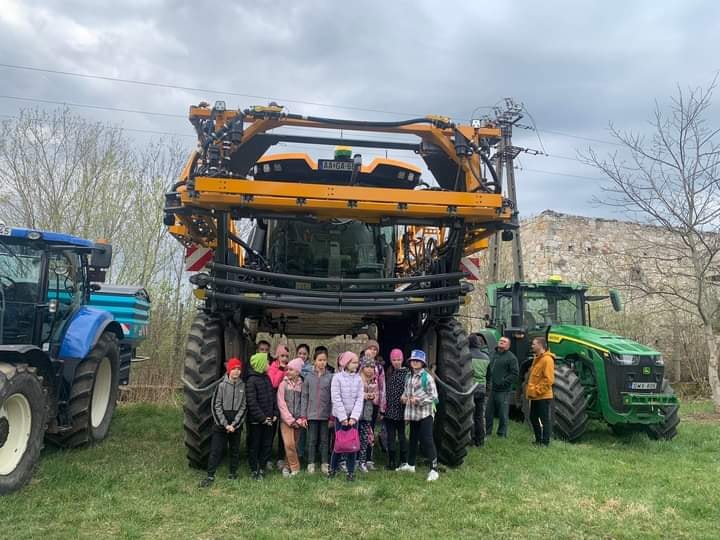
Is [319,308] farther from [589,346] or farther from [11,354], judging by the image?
[589,346]

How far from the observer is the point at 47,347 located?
6.52 metres

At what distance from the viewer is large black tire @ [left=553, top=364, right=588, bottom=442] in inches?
336

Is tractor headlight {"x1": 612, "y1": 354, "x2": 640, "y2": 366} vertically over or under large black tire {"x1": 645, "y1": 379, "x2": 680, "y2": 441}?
over

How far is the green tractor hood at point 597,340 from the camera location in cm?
884

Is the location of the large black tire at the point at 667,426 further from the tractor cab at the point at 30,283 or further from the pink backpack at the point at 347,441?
the tractor cab at the point at 30,283

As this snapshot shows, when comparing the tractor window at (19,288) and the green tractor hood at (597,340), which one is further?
the green tractor hood at (597,340)

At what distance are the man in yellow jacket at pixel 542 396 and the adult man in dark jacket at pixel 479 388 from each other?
68 centimetres

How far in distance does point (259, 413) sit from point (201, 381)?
26.4 inches

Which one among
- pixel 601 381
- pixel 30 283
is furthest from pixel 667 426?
pixel 30 283

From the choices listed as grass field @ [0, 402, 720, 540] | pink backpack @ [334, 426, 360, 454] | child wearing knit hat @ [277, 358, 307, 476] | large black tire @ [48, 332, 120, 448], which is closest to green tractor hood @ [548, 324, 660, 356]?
grass field @ [0, 402, 720, 540]

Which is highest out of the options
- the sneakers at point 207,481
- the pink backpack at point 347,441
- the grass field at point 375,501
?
the pink backpack at point 347,441

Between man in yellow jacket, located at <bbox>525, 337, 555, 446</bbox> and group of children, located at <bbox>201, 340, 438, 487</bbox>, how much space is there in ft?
8.05

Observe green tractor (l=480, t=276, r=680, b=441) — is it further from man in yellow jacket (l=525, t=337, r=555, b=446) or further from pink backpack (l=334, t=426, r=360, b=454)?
pink backpack (l=334, t=426, r=360, b=454)

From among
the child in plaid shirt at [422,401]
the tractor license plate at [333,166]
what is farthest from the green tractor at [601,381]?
the tractor license plate at [333,166]
